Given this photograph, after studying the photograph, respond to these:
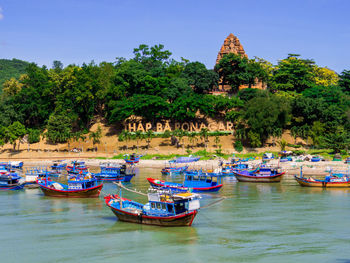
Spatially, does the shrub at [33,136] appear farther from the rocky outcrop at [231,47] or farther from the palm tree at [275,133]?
the palm tree at [275,133]

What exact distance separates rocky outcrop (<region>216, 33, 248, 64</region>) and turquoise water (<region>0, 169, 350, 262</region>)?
255 feet

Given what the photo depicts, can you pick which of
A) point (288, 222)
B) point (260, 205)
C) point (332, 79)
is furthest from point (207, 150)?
point (332, 79)

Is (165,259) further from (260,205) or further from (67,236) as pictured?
(260,205)

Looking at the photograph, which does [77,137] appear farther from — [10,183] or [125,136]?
[10,183]

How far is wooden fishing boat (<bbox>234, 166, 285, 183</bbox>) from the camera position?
63.3m

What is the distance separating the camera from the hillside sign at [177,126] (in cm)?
10218

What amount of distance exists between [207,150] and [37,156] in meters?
38.6


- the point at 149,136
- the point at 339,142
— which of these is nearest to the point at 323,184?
the point at 339,142

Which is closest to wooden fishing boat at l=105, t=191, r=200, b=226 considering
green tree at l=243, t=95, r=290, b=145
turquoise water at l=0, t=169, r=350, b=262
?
turquoise water at l=0, t=169, r=350, b=262

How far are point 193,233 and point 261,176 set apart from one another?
102 ft

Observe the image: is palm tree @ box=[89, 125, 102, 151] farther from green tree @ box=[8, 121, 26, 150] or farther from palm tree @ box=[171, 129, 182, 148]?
palm tree @ box=[171, 129, 182, 148]

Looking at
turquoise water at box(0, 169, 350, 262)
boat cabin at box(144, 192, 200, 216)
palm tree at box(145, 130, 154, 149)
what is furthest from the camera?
palm tree at box(145, 130, 154, 149)

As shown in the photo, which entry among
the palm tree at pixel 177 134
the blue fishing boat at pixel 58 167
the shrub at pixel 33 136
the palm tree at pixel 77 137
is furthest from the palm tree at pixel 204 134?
the shrub at pixel 33 136

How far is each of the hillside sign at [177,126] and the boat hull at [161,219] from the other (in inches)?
2514
